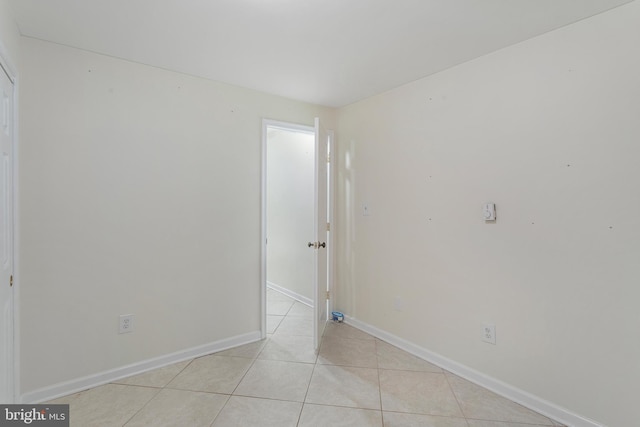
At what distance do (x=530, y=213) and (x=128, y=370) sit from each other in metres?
3.03

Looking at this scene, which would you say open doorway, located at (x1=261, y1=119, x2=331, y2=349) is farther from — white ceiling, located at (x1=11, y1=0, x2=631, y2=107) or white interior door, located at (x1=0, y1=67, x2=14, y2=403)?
white interior door, located at (x1=0, y1=67, x2=14, y2=403)

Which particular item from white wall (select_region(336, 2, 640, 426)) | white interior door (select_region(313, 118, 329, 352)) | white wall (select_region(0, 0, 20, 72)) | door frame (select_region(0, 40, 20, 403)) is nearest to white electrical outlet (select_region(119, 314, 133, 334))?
door frame (select_region(0, 40, 20, 403))

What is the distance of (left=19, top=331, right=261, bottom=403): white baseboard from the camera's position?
6.44ft

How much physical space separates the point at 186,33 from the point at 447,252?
7.87 ft

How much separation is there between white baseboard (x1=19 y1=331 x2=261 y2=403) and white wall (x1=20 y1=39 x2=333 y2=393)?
0.04 m

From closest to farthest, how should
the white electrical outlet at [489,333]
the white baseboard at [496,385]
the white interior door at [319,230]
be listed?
the white baseboard at [496,385] → the white electrical outlet at [489,333] → the white interior door at [319,230]

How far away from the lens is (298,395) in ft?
6.72

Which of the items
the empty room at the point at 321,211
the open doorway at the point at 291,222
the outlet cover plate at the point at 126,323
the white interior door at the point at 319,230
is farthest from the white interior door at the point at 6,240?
the white interior door at the point at 319,230

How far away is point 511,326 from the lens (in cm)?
203

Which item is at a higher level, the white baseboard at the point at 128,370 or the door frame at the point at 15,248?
the door frame at the point at 15,248

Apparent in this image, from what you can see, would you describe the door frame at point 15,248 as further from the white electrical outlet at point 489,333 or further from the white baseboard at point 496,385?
the white electrical outlet at point 489,333

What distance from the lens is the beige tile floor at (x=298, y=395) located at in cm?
180

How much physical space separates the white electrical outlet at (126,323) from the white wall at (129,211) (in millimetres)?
38

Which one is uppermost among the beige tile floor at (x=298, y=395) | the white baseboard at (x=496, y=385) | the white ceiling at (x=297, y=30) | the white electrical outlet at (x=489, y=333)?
the white ceiling at (x=297, y=30)
